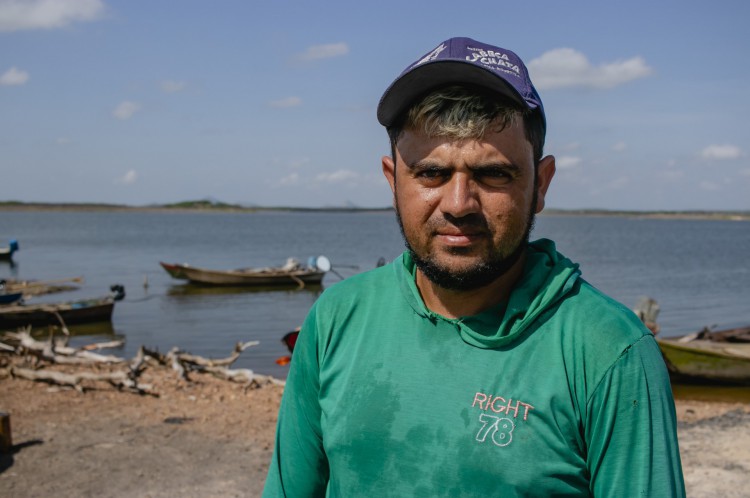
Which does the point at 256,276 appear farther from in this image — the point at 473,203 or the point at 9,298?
the point at 473,203

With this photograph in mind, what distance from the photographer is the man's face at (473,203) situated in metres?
1.76

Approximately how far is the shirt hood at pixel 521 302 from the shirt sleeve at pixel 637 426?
22 centimetres

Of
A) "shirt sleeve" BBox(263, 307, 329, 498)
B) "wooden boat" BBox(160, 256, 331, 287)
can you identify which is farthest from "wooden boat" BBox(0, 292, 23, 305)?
"shirt sleeve" BBox(263, 307, 329, 498)

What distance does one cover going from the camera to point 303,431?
1.94m

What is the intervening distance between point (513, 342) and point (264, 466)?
606 centimetres

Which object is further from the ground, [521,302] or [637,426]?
[521,302]

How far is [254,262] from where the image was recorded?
5556 centimetres

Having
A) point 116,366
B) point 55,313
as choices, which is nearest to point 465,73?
point 116,366

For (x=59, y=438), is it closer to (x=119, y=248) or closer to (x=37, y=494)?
(x=37, y=494)

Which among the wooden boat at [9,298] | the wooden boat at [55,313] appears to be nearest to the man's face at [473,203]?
the wooden boat at [55,313]

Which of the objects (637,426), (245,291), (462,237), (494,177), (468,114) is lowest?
(245,291)

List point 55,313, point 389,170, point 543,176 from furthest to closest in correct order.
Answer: point 55,313
point 389,170
point 543,176

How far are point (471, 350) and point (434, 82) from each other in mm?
633

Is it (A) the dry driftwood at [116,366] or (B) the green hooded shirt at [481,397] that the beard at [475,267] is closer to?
(B) the green hooded shirt at [481,397]
